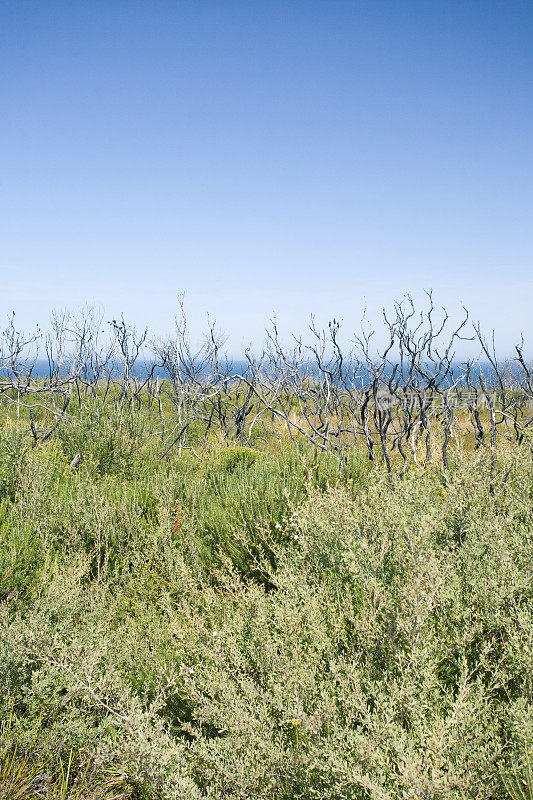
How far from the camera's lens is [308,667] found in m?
1.84

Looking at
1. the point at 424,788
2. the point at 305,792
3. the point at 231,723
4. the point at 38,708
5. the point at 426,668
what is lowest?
the point at 38,708

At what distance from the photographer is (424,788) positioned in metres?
1.27

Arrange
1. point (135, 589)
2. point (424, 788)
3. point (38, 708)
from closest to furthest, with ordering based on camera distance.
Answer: point (424, 788), point (38, 708), point (135, 589)

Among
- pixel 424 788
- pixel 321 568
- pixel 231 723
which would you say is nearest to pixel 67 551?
pixel 321 568

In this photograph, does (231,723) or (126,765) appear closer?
(231,723)

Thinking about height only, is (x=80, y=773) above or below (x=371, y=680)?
below

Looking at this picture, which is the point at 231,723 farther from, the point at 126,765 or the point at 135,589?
the point at 135,589

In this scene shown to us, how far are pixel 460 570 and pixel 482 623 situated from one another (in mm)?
401

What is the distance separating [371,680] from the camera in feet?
5.67

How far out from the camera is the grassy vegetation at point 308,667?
4.86 feet

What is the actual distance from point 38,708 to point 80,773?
374 millimetres

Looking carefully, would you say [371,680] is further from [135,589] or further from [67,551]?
[67,551]

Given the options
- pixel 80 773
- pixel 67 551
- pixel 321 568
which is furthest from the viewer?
pixel 67 551

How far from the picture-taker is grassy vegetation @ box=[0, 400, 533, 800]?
148 centimetres
